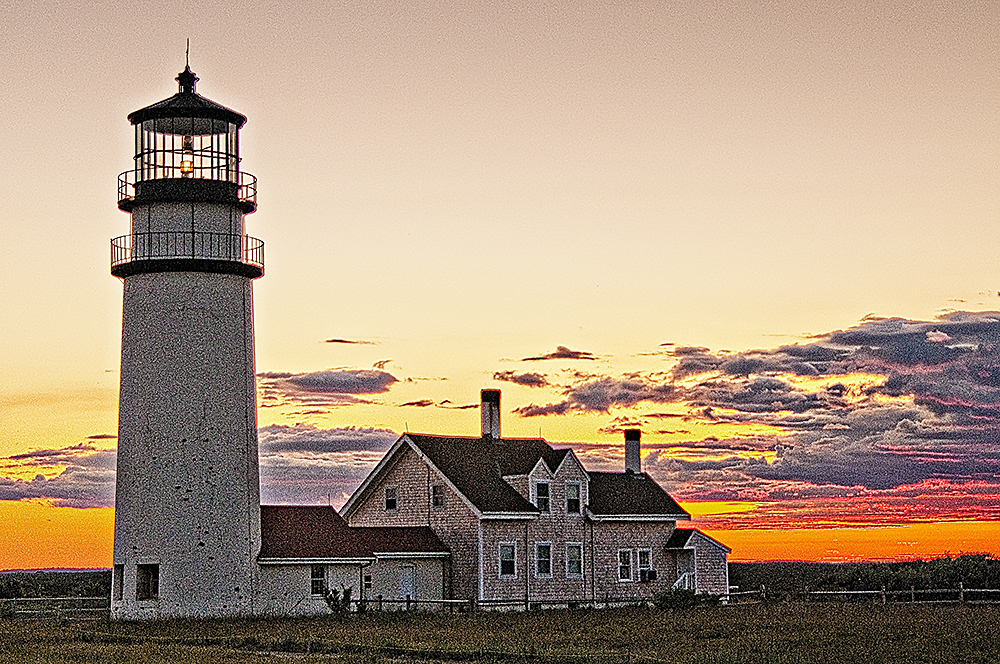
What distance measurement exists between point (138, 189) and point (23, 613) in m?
13.2

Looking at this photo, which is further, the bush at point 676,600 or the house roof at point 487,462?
the house roof at point 487,462

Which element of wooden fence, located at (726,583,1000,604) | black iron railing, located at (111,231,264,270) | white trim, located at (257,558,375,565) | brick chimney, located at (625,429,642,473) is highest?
black iron railing, located at (111,231,264,270)

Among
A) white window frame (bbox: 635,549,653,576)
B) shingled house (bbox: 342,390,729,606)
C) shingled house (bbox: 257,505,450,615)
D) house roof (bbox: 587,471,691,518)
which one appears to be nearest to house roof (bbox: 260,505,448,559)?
shingled house (bbox: 257,505,450,615)

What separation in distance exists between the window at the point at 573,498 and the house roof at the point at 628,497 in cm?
66

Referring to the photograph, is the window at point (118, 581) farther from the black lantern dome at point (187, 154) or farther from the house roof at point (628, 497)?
the house roof at point (628, 497)

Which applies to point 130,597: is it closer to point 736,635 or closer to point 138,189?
point 138,189

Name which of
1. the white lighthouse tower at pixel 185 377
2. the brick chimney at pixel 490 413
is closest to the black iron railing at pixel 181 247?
the white lighthouse tower at pixel 185 377

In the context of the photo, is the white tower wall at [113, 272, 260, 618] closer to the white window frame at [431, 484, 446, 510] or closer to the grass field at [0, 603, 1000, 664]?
the grass field at [0, 603, 1000, 664]

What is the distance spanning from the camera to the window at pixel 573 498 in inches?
1970

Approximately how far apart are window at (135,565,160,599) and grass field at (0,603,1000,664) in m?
1.29

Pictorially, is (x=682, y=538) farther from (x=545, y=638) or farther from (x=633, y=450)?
(x=545, y=638)

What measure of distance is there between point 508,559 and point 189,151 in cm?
1623

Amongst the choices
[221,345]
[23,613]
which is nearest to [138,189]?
[221,345]

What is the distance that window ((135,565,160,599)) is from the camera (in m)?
41.0
